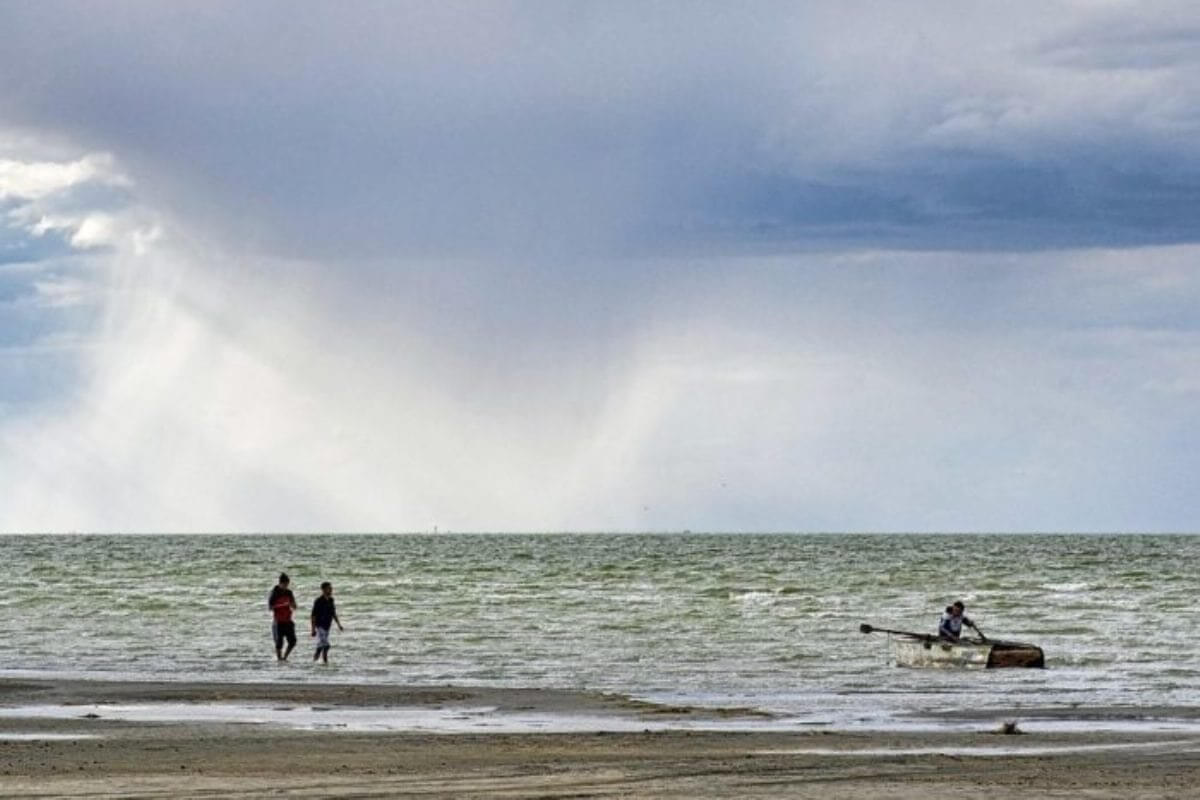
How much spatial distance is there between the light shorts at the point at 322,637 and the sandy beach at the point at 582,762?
10.8 m

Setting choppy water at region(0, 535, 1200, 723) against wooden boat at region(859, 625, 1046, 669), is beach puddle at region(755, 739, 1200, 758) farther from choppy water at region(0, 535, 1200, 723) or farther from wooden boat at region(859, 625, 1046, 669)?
wooden boat at region(859, 625, 1046, 669)

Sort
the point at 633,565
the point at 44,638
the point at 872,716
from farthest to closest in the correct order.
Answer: the point at 633,565, the point at 44,638, the point at 872,716

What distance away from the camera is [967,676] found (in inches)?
1431

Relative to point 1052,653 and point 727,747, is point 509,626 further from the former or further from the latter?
point 727,747

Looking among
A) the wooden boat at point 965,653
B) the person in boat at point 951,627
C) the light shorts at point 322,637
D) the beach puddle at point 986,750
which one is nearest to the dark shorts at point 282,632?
the light shorts at point 322,637

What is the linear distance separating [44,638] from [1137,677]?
2397 centimetres

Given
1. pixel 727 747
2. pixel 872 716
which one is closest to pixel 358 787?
pixel 727 747

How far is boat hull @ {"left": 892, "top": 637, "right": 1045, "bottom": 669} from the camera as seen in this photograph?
38.1 meters

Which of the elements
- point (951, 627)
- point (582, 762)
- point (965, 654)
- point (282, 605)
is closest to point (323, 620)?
point (282, 605)

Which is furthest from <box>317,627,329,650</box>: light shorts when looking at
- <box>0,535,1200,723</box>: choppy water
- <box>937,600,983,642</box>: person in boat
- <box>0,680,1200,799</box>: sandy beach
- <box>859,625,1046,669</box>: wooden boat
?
<box>937,600,983,642</box>: person in boat

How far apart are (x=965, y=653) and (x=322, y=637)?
12.0 metres

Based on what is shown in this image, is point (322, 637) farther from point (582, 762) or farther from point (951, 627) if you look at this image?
point (582, 762)

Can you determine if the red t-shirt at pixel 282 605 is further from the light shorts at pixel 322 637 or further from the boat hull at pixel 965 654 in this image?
the boat hull at pixel 965 654

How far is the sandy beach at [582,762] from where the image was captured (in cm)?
1805
